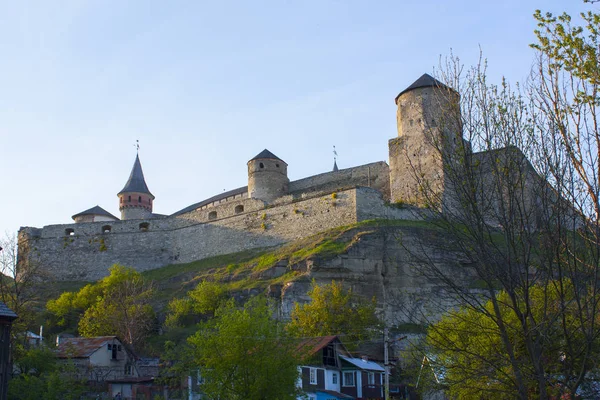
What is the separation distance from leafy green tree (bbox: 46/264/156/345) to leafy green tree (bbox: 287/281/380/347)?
410 inches

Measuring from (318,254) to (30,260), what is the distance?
98.2 feet

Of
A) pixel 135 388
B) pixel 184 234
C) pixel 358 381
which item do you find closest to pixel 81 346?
pixel 135 388

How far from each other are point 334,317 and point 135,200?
44362 mm

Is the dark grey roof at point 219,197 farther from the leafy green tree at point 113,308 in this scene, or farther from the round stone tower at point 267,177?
the leafy green tree at point 113,308

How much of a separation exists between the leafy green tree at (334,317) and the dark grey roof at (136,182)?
41861mm

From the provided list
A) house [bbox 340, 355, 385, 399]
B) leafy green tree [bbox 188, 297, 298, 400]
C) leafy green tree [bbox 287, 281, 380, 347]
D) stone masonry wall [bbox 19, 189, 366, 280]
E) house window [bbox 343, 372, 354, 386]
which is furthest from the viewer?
stone masonry wall [bbox 19, 189, 366, 280]

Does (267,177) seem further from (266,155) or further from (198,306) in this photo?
(198,306)

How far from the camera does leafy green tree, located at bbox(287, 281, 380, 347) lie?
38031mm

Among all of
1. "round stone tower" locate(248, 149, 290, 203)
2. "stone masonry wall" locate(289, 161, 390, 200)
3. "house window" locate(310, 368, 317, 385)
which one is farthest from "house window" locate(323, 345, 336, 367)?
"round stone tower" locate(248, 149, 290, 203)

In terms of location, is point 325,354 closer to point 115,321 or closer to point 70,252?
point 115,321

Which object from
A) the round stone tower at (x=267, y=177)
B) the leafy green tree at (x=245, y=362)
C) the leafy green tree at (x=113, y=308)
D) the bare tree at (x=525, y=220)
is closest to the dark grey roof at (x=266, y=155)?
the round stone tower at (x=267, y=177)

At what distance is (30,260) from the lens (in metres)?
61.1

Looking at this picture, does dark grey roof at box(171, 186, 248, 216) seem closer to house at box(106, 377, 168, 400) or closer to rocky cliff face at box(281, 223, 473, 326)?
rocky cliff face at box(281, 223, 473, 326)

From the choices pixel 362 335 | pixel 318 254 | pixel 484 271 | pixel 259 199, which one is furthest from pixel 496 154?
pixel 259 199
